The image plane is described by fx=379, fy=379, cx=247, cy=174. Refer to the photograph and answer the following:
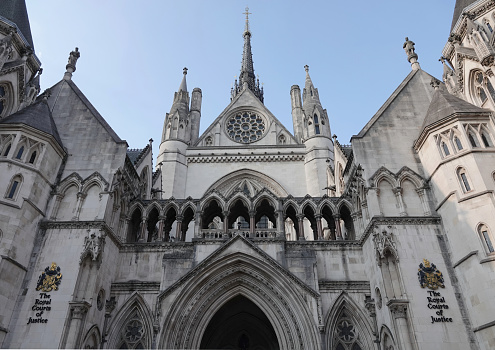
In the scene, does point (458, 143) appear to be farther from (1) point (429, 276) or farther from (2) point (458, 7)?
(2) point (458, 7)

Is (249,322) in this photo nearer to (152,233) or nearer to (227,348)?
(227,348)

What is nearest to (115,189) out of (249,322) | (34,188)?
(34,188)

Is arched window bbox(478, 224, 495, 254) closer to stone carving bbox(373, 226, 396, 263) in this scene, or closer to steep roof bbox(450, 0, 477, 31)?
stone carving bbox(373, 226, 396, 263)

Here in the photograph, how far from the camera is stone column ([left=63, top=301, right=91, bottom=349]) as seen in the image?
43.2 ft

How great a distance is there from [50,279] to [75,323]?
2070 millimetres

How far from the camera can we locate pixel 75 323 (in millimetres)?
13477

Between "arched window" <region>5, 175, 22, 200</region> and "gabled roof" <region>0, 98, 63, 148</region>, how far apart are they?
237 centimetres

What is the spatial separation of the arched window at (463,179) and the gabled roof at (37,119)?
16827 mm

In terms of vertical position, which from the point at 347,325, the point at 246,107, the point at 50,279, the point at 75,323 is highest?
the point at 246,107

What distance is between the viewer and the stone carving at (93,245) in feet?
48.7

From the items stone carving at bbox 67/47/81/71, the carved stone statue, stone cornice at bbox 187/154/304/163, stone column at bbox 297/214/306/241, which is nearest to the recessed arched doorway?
stone column at bbox 297/214/306/241

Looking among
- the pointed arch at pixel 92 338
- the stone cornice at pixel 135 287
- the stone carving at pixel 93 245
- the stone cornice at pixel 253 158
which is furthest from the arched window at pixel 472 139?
the pointed arch at pixel 92 338

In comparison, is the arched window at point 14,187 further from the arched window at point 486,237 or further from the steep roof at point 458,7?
the steep roof at point 458,7

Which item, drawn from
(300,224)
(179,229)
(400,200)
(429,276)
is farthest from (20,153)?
(429,276)
